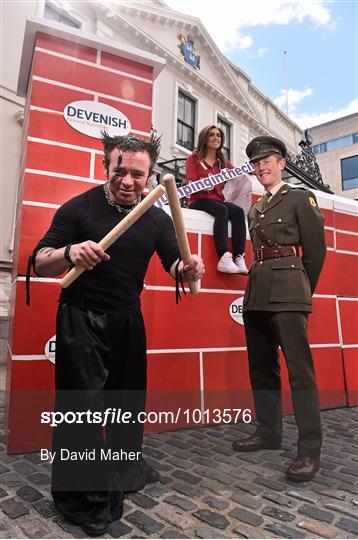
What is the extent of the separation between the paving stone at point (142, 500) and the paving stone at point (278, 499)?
0.63 m

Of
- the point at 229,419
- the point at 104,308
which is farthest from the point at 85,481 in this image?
the point at 229,419

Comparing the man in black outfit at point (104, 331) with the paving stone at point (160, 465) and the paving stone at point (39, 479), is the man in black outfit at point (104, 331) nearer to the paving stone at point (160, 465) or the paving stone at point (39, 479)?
the paving stone at point (160, 465)

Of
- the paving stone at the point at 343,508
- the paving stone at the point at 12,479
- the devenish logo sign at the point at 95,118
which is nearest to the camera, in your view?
the paving stone at the point at 343,508

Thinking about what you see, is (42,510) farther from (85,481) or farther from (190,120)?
(190,120)

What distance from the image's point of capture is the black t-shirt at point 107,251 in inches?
80.3

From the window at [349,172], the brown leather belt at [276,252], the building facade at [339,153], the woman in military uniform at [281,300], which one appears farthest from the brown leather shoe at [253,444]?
the window at [349,172]

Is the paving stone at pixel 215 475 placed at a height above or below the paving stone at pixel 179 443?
below

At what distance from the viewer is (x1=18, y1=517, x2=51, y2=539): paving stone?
68.9 inches

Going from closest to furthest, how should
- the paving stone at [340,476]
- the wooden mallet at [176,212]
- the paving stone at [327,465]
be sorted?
the wooden mallet at [176,212] → the paving stone at [340,476] → the paving stone at [327,465]

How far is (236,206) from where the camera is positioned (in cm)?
390

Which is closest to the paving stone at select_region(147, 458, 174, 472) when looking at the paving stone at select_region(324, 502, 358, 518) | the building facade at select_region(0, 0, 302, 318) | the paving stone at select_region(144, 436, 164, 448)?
the paving stone at select_region(144, 436, 164, 448)

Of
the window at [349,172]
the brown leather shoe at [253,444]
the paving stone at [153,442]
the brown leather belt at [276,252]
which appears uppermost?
the window at [349,172]

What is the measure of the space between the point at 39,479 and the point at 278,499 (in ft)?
4.63

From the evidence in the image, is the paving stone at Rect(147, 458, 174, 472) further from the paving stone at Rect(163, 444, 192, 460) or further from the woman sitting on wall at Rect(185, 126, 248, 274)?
the woman sitting on wall at Rect(185, 126, 248, 274)
